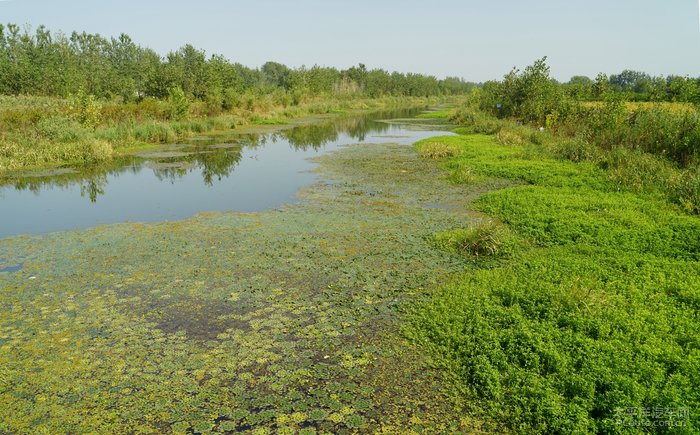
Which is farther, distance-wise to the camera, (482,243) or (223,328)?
(482,243)

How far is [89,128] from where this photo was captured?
2311cm

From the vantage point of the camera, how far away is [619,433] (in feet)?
13.2

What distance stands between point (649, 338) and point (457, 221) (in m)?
6.21

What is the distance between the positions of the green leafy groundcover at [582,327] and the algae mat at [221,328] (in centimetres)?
61

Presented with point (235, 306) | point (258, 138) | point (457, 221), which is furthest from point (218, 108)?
point (235, 306)

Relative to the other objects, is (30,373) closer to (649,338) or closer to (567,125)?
(649,338)

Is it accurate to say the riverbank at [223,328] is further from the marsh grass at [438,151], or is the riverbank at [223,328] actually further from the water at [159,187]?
the marsh grass at [438,151]

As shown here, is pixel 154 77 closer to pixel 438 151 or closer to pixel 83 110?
pixel 83 110

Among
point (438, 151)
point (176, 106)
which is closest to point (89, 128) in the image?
point (176, 106)

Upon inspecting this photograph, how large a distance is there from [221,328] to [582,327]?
5.10 m

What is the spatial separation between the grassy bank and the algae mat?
11.7 metres

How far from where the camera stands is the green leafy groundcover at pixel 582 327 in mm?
4355

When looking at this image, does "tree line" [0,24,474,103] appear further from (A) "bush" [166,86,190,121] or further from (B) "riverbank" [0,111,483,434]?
(B) "riverbank" [0,111,483,434]

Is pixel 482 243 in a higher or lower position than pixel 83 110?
lower
